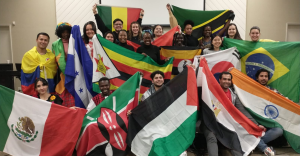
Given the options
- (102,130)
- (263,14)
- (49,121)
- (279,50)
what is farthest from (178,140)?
(263,14)

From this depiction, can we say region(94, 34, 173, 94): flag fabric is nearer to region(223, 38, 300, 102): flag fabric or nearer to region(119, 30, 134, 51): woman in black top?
region(119, 30, 134, 51): woman in black top

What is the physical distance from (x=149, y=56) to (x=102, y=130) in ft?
4.68

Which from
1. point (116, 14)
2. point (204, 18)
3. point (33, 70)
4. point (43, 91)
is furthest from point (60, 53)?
point (204, 18)

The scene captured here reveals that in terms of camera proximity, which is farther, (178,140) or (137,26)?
(137,26)

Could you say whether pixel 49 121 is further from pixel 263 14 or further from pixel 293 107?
pixel 263 14

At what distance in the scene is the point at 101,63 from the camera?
12.1 ft

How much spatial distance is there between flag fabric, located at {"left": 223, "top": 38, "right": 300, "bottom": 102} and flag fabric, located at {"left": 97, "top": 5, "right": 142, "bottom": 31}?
2.09 m

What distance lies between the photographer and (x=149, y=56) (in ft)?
12.4

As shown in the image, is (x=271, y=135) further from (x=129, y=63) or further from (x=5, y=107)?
(x=5, y=107)

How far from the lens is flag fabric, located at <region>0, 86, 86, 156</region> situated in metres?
2.76

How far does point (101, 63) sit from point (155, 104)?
3.92 feet

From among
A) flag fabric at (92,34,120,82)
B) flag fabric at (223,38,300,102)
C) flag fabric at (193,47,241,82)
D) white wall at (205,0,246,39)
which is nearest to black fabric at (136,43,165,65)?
flag fabric at (92,34,120,82)

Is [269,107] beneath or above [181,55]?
beneath

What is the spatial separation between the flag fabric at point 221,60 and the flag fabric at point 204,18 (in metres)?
0.99
